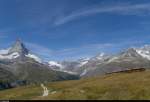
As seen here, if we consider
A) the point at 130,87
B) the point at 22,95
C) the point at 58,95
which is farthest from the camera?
the point at 22,95

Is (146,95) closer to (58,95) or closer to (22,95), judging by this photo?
(58,95)

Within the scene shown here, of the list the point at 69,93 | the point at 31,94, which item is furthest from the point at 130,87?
the point at 31,94

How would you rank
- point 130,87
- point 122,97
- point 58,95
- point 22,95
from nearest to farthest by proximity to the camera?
1. point 122,97
2. point 58,95
3. point 130,87
4. point 22,95

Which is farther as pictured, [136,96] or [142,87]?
[142,87]

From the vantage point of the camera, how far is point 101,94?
8519 cm

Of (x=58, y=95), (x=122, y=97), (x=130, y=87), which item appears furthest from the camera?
(x=130, y=87)

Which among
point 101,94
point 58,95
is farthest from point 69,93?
point 101,94

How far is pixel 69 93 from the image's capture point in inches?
3322

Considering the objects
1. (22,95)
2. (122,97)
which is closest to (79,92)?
(122,97)

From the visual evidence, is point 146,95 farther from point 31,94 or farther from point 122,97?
point 31,94

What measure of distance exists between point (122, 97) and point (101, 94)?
10.8 m

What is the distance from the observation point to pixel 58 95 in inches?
3253

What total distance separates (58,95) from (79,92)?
23.3 feet

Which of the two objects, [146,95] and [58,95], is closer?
[146,95]
